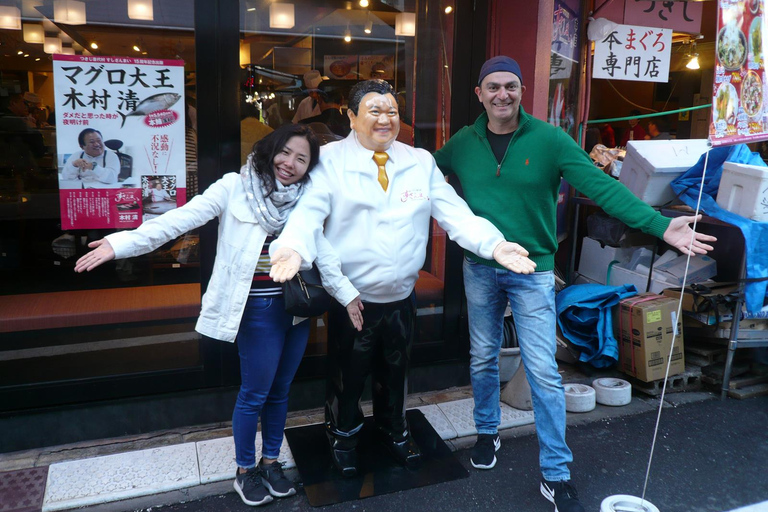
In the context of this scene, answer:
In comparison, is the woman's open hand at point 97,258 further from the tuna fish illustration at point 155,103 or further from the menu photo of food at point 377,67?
the menu photo of food at point 377,67

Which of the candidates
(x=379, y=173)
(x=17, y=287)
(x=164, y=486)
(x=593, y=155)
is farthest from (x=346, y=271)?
(x=593, y=155)

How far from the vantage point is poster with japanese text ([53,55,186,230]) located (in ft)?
11.6

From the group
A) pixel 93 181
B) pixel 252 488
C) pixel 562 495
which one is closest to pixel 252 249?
pixel 252 488

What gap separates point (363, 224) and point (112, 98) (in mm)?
1740

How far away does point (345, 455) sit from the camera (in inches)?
135

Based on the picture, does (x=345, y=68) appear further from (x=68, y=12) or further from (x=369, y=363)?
(x=369, y=363)

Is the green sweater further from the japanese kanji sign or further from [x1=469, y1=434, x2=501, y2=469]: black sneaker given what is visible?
the japanese kanji sign

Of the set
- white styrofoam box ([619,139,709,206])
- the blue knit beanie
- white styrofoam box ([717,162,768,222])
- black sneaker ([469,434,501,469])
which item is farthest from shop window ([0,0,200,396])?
white styrofoam box ([717,162,768,222])

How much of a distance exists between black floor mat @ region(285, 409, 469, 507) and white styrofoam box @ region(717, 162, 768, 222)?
8.88 feet

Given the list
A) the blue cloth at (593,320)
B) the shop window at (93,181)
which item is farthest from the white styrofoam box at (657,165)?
the shop window at (93,181)

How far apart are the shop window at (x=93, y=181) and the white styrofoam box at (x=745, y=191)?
3.74 m

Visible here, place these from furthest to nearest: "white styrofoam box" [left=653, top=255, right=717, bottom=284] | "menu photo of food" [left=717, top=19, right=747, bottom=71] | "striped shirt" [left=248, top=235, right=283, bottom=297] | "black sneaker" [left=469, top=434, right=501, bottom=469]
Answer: "white styrofoam box" [left=653, top=255, right=717, bottom=284], "black sneaker" [left=469, top=434, right=501, bottom=469], "menu photo of food" [left=717, top=19, right=747, bottom=71], "striped shirt" [left=248, top=235, right=283, bottom=297]

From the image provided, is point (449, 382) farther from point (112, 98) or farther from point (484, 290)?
point (112, 98)

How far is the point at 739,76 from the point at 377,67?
224cm
